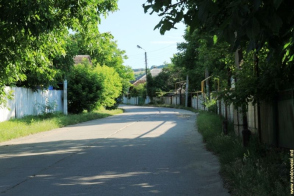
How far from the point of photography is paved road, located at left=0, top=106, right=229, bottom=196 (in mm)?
6355

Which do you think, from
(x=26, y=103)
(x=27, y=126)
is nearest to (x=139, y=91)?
(x=26, y=103)

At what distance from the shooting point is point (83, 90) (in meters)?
29.7

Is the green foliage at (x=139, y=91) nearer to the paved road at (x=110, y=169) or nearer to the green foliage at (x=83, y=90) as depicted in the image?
the green foliage at (x=83, y=90)

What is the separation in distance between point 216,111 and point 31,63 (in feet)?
40.8

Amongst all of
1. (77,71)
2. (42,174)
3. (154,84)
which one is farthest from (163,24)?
(154,84)

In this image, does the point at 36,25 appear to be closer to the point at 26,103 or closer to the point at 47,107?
the point at 26,103

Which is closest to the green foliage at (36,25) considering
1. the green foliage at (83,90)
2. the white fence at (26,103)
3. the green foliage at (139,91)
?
the white fence at (26,103)

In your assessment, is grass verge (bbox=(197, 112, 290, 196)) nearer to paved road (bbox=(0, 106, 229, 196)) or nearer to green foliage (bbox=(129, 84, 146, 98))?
paved road (bbox=(0, 106, 229, 196))

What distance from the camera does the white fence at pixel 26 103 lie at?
19141 millimetres

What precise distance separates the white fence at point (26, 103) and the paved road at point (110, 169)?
6758 mm

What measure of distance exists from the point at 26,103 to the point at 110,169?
591 inches

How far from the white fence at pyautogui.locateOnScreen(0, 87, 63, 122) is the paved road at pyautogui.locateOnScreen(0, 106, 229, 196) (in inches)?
266

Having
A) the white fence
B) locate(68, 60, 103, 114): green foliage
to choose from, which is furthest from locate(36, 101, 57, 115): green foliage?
locate(68, 60, 103, 114): green foliage

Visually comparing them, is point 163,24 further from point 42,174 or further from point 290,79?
point 42,174
